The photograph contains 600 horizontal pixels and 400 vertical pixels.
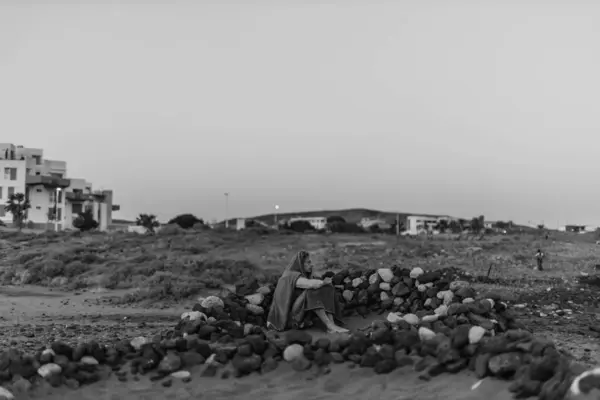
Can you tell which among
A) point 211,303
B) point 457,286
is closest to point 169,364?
point 211,303

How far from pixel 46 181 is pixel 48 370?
6263cm

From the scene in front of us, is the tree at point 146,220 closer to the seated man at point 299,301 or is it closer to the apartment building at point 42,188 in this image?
the apartment building at point 42,188

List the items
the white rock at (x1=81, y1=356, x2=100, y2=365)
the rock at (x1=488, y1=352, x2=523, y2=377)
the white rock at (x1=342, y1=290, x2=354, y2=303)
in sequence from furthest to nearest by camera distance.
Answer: the white rock at (x1=342, y1=290, x2=354, y2=303)
the white rock at (x1=81, y1=356, x2=100, y2=365)
the rock at (x1=488, y1=352, x2=523, y2=377)

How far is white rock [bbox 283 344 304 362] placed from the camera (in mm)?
6273

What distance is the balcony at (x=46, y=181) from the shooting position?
6262 centimetres

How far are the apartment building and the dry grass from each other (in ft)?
100

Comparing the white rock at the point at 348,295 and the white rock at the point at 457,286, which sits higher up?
the white rock at the point at 457,286

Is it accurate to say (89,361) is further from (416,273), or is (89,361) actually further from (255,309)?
(416,273)

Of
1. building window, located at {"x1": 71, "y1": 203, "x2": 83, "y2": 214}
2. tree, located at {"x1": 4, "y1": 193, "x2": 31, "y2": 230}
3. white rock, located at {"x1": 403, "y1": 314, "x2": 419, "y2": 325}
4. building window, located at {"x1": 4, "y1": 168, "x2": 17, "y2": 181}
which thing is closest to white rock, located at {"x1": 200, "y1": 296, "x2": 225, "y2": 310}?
white rock, located at {"x1": 403, "y1": 314, "x2": 419, "y2": 325}

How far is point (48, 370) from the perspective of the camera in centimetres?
575

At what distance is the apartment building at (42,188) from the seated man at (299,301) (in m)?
53.0

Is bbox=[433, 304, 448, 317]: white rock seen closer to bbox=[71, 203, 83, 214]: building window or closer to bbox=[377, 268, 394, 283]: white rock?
bbox=[377, 268, 394, 283]: white rock

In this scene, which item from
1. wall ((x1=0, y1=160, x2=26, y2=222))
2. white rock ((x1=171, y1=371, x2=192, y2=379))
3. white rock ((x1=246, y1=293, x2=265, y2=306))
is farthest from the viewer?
wall ((x1=0, y1=160, x2=26, y2=222))

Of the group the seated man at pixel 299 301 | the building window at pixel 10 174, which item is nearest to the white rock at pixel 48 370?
the seated man at pixel 299 301
